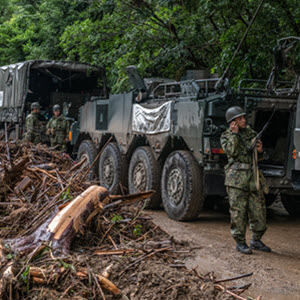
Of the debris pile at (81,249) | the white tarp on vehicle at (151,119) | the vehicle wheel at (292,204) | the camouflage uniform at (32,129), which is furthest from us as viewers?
the camouflage uniform at (32,129)

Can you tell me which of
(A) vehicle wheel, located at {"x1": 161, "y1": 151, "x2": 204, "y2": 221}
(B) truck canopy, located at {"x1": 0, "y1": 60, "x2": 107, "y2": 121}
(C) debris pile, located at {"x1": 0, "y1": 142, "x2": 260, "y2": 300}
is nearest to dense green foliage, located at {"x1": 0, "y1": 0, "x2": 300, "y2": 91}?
(B) truck canopy, located at {"x1": 0, "y1": 60, "x2": 107, "y2": 121}

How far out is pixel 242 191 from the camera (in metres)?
7.03

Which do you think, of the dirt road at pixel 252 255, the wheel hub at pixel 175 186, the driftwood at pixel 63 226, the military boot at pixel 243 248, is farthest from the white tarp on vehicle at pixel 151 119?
the driftwood at pixel 63 226

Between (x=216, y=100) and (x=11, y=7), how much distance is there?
26298 millimetres

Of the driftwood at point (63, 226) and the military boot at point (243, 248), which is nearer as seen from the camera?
the driftwood at point (63, 226)

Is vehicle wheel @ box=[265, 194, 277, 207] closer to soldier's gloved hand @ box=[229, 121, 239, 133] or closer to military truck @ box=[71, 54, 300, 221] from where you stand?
military truck @ box=[71, 54, 300, 221]

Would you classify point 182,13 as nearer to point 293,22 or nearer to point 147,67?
point 147,67

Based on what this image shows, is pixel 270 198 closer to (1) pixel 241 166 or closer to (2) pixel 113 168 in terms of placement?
(2) pixel 113 168

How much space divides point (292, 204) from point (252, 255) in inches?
150

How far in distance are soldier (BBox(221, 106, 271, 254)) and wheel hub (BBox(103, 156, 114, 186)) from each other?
507 cm

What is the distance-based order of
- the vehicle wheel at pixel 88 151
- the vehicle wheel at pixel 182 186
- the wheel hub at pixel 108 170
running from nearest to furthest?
the vehicle wheel at pixel 182 186
the wheel hub at pixel 108 170
the vehicle wheel at pixel 88 151

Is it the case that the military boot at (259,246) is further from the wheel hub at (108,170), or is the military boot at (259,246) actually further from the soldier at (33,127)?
the soldier at (33,127)

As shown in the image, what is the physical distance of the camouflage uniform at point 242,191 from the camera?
7.00 m

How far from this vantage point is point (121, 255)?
5070 millimetres
